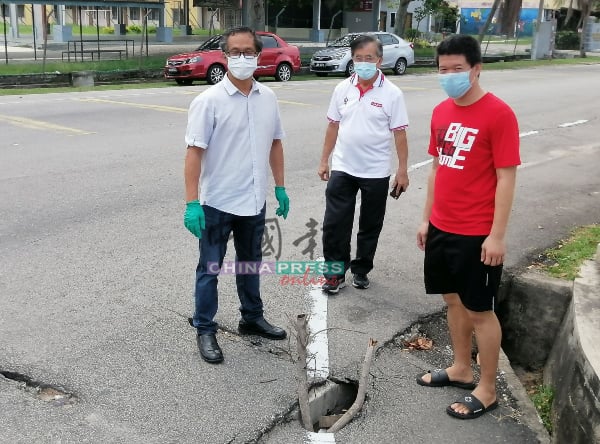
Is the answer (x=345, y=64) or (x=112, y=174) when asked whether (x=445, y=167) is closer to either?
(x=112, y=174)

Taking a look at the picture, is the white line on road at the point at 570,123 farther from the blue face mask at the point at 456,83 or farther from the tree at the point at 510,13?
the tree at the point at 510,13

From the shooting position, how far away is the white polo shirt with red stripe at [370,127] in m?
4.70

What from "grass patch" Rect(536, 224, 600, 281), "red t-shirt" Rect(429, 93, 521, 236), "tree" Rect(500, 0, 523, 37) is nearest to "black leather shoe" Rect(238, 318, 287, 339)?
"red t-shirt" Rect(429, 93, 521, 236)

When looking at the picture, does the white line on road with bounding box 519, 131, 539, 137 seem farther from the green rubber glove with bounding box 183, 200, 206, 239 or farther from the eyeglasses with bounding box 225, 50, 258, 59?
the green rubber glove with bounding box 183, 200, 206, 239

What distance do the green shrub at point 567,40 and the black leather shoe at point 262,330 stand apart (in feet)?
165

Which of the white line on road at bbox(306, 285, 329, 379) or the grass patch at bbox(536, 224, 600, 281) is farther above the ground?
the grass patch at bbox(536, 224, 600, 281)

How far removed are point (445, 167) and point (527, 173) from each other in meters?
6.31

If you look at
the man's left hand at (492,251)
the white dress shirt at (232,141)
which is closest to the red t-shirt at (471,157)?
the man's left hand at (492,251)

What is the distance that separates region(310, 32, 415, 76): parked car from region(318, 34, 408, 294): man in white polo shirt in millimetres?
17179

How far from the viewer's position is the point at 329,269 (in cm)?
500

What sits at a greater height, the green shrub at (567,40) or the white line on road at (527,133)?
the green shrub at (567,40)

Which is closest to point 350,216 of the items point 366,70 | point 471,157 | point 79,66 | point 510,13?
point 366,70

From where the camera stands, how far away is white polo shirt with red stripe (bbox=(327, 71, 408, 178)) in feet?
15.4

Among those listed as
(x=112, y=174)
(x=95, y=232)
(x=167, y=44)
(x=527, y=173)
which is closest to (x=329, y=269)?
(x=95, y=232)
